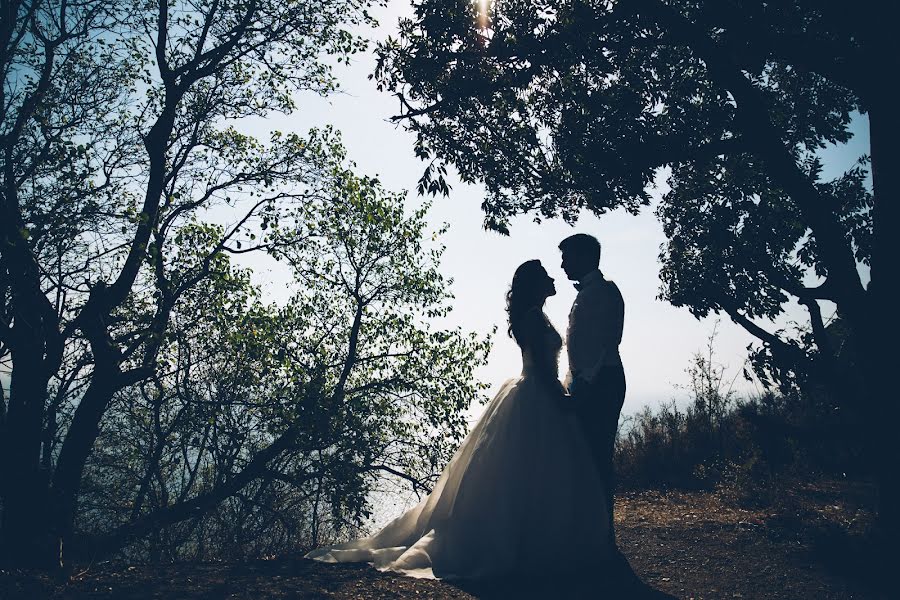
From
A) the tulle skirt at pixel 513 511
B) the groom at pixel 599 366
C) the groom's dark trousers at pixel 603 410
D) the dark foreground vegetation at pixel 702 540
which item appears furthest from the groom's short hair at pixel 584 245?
the dark foreground vegetation at pixel 702 540

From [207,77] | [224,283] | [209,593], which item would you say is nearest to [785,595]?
[209,593]

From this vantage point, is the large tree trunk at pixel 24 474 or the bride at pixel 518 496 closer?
the bride at pixel 518 496

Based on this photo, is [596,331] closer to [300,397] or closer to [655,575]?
[655,575]

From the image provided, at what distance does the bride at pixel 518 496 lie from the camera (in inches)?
163

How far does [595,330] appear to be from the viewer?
442 cm

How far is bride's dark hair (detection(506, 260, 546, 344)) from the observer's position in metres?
4.73

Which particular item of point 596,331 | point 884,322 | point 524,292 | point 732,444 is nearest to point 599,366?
point 596,331

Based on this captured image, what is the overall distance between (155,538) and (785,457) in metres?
10.4

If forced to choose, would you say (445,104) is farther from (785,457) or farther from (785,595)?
(785,457)

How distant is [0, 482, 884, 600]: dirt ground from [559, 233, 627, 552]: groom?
30.0 inches

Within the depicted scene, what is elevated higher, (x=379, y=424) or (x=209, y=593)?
(x=379, y=424)

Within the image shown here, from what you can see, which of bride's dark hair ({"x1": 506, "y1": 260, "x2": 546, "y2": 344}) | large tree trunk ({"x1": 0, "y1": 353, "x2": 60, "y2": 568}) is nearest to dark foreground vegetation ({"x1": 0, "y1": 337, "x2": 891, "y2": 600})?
bride's dark hair ({"x1": 506, "y1": 260, "x2": 546, "y2": 344})

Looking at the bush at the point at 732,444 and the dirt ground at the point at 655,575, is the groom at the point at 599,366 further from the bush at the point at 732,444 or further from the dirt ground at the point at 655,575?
the bush at the point at 732,444

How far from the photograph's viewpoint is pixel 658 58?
719cm
